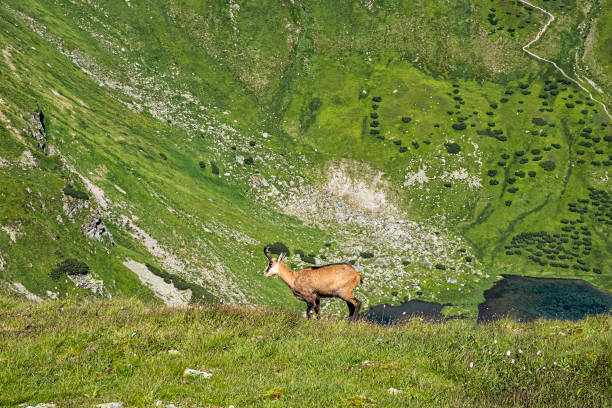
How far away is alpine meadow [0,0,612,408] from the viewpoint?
11367 millimetres

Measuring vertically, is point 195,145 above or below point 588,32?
below

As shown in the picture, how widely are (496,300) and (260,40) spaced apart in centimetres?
10222

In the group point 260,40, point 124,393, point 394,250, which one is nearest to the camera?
point 124,393

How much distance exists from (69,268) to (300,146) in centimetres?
8449

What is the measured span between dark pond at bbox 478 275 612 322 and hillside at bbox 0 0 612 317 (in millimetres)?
3437

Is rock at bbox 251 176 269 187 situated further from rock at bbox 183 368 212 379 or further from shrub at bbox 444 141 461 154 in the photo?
rock at bbox 183 368 212 379

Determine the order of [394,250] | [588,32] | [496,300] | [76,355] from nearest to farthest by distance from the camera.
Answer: [76,355], [496,300], [394,250], [588,32]

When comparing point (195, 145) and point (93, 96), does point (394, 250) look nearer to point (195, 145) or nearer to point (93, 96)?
point (195, 145)

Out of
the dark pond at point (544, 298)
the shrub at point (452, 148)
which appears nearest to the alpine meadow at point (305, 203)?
the dark pond at point (544, 298)

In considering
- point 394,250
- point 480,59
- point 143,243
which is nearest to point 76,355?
point 143,243

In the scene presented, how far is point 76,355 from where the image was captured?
1232 centimetres

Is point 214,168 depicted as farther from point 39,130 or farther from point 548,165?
point 548,165

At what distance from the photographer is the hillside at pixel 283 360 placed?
9469 mm

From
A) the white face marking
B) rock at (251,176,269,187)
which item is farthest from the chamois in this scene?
rock at (251,176,269,187)
